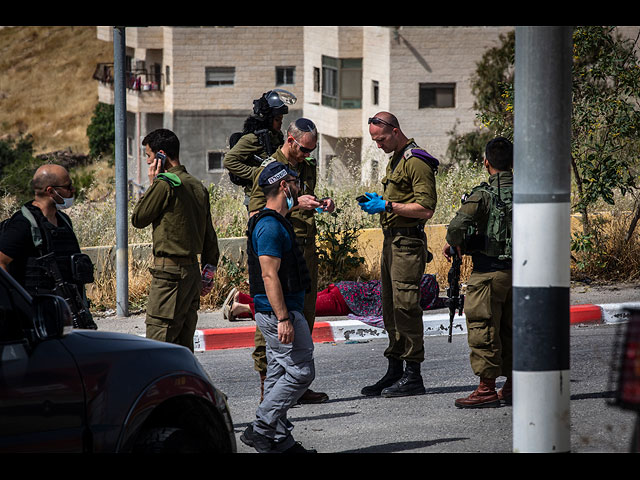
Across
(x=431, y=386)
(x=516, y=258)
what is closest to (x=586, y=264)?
(x=431, y=386)

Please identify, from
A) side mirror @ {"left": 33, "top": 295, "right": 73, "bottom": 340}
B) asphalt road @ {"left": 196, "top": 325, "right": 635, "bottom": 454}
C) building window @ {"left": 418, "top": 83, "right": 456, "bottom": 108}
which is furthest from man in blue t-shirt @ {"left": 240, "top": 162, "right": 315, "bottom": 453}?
building window @ {"left": 418, "top": 83, "right": 456, "bottom": 108}

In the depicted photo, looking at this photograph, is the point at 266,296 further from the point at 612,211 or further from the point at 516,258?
the point at 612,211

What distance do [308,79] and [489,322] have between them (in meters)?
43.9

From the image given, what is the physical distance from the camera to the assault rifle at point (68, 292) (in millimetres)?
6203

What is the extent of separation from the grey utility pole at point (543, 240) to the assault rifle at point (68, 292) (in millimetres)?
2891

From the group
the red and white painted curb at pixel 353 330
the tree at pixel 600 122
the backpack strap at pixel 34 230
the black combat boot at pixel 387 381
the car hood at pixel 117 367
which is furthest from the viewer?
the tree at pixel 600 122

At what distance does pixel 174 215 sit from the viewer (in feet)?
22.4

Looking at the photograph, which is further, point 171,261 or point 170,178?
point 171,261

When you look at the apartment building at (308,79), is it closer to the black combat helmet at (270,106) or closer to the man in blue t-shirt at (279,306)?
the black combat helmet at (270,106)

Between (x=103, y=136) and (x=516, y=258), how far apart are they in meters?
58.8

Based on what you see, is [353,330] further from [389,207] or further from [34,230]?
[34,230]

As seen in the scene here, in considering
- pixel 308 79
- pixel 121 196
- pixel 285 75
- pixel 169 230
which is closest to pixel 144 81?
pixel 285 75

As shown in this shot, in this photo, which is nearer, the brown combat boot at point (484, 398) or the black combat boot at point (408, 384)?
the brown combat boot at point (484, 398)

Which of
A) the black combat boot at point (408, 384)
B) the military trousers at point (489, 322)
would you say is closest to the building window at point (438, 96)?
the black combat boot at point (408, 384)
